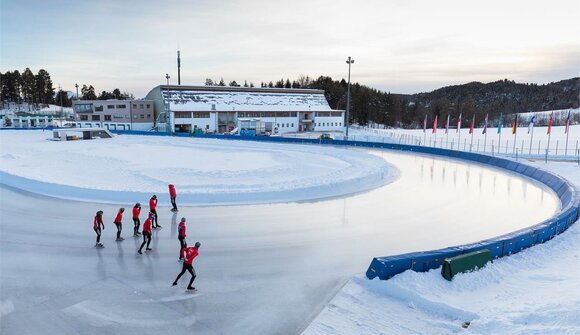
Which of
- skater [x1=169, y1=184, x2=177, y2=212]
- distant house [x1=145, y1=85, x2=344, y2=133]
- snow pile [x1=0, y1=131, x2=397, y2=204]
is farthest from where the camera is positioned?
distant house [x1=145, y1=85, x2=344, y2=133]

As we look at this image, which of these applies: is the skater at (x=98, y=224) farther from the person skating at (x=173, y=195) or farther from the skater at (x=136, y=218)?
the person skating at (x=173, y=195)

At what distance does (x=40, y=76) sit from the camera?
122688 mm

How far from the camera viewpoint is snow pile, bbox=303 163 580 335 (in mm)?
6934

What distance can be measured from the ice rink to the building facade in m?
46.2

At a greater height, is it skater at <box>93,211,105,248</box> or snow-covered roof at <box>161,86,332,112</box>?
snow-covered roof at <box>161,86,332,112</box>

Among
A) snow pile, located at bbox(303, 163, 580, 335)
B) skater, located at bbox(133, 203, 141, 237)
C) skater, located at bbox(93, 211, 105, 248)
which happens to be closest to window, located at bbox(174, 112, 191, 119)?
skater, located at bbox(133, 203, 141, 237)

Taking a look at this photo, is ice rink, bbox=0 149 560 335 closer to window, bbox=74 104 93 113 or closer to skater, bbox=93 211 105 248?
skater, bbox=93 211 105 248

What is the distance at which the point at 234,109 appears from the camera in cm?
6134

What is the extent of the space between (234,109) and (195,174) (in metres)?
40.1

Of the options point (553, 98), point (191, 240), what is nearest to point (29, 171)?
point (191, 240)

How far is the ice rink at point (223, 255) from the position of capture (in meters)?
7.54

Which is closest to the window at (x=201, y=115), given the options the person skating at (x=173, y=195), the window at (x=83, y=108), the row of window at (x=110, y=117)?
the row of window at (x=110, y=117)

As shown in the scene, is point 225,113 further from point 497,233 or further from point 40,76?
point 40,76

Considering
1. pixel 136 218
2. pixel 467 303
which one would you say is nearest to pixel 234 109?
pixel 136 218
